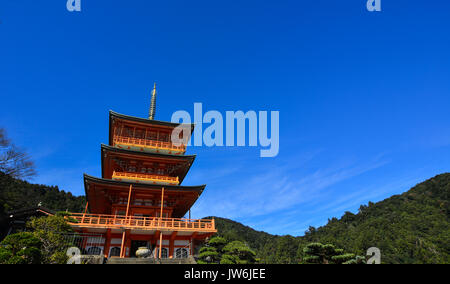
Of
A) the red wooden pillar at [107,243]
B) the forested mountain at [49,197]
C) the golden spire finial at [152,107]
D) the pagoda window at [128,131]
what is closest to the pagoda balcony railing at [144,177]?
the red wooden pillar at [107,243]

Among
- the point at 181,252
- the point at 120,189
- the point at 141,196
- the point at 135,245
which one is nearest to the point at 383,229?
the point at 181,252

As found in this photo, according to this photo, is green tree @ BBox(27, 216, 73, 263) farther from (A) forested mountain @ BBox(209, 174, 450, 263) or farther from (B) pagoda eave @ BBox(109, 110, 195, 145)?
(A) forested mountain @ BBox(209, 174, 450, 263)

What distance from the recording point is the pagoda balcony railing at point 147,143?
83.2ft

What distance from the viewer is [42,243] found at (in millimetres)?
13633

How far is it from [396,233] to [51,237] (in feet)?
280

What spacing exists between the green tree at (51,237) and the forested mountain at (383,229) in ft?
78.8

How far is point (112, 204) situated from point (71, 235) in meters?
5.74

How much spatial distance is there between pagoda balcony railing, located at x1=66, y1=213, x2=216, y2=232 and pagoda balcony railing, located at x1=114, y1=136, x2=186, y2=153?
25.3 feet

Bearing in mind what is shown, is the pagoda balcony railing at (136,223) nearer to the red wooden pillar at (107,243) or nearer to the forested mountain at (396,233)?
the red wooden pillar at (107,243)

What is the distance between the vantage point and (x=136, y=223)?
64.3 feet

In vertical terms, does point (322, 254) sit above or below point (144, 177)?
below

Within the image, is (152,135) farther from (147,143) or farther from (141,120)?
(141,120)

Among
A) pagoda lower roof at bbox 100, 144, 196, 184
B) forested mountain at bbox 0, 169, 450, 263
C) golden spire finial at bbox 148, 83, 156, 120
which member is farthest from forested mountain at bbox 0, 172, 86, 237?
pagoda lower roof at bbox 100, 144, 196, 184
